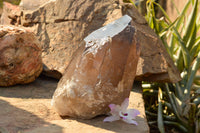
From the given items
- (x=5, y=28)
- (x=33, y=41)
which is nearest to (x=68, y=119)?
(x=33, y=41)

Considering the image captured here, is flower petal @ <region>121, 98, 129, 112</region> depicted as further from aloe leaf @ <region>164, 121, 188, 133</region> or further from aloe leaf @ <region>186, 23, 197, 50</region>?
aloe leaf @ <region>186, 23, 197, 50</region>

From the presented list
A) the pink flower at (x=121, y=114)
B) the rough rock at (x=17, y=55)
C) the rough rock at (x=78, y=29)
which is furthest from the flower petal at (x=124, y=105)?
the rough rock at (x=17, y=55)

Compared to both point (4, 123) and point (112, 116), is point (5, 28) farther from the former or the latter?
point (112, 116)

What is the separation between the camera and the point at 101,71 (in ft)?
4.60

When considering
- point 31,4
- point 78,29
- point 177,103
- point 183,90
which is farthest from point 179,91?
point 31,4

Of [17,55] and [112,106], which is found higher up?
[17,55]

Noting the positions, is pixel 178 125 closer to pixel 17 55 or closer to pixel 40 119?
pixel 40 119

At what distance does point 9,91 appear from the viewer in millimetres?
2088

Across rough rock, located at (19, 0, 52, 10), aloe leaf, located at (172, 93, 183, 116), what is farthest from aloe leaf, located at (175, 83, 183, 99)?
rough rock, located at (19, 0, 52, 10)

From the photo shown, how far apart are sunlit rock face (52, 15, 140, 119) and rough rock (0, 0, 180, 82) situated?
0.89 metres

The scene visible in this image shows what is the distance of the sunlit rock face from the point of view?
1.40 meters

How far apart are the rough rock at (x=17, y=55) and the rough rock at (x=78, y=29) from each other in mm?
305

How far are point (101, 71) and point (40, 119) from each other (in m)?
0.52

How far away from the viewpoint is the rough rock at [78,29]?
238 centimetres
